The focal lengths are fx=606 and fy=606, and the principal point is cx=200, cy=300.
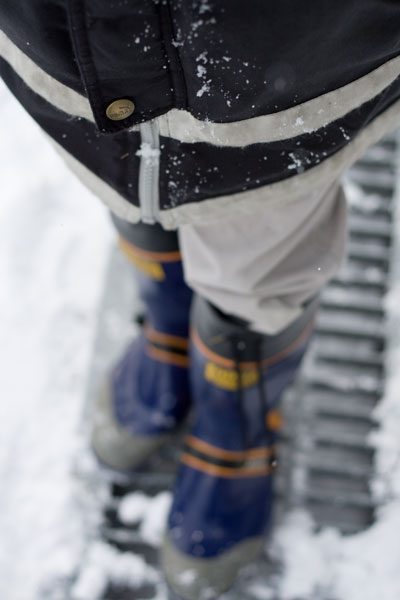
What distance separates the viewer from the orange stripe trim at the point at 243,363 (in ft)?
3.41

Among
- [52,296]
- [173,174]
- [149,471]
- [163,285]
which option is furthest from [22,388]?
[173,174]

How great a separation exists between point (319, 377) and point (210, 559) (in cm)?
46

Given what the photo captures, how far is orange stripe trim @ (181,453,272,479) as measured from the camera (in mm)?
1231

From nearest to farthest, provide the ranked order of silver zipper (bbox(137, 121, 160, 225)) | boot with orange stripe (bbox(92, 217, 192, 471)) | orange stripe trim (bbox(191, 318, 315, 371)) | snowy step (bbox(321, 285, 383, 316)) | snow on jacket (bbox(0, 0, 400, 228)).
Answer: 1. snow on jacket (bbox(0, 0, 400, 228))
2. silver zipper (bbox(137, 121, 160, 225))
3. orange stripe trim (bbox(191, 318, 315, 371))
4. boot with orange stripe (bbox(92, 217, 192, 471))
5. snowy step (bbox(321, 285, 383, 316))

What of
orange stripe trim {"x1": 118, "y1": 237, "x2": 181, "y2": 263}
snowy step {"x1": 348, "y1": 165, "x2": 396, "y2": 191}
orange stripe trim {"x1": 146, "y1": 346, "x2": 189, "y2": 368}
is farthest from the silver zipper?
snowy step {"x1": 348, "y1": 165, "x2": 396, "y2": 191}

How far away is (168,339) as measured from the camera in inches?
52.4

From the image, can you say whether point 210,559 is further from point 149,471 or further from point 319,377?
point 319,377

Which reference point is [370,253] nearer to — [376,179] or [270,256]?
[376,179]

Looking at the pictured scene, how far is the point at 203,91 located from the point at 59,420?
1.03 m

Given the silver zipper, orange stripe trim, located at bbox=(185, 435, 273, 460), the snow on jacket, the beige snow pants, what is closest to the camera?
the snow on jacket

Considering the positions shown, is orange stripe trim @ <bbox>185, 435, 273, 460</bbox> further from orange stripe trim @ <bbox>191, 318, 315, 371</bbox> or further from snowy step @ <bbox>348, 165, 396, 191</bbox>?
snowy step @ <bbox>348, 165, 396, 191</bbox>

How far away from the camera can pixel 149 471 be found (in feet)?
4.49

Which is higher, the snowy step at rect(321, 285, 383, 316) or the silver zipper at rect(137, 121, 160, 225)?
the silver zipper at rect(137, 121, 160, 225)

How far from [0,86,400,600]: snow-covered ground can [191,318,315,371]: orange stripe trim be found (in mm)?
367
